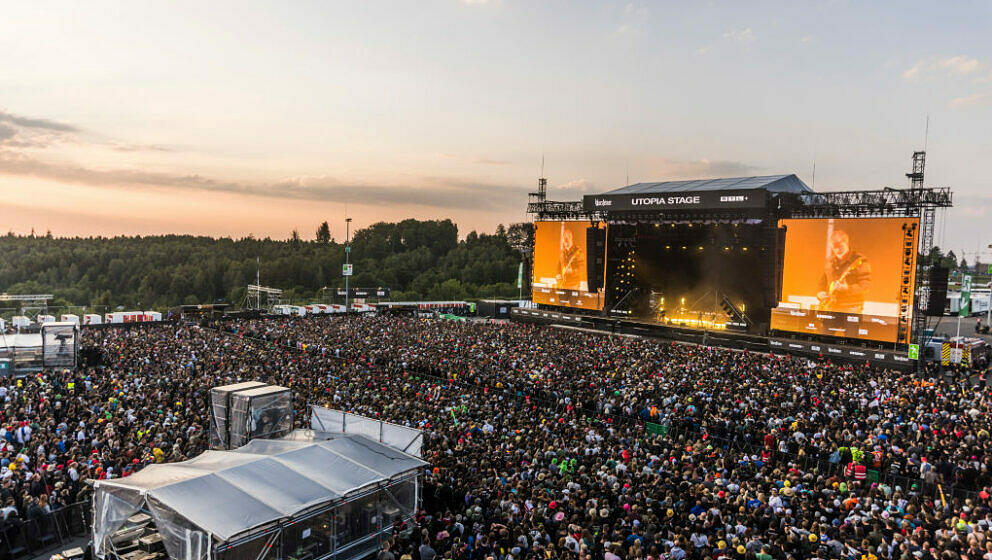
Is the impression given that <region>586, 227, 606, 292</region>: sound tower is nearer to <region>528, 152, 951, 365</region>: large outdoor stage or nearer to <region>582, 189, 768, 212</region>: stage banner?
<region>528, 152, 951, 365</region>: large outdoor stage

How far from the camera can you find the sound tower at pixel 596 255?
36.1 metres

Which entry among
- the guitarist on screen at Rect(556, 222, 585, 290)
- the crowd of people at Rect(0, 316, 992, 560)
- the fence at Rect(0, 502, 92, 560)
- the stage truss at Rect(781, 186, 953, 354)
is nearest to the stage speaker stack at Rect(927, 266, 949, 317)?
the stage truss at Rect(781, 186, 953, 354)

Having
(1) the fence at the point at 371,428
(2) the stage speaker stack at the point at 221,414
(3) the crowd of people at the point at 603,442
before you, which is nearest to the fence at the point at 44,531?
(3) the crowd of people at the point at 603,442

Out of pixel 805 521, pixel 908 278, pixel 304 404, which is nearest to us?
→ pixel 805 521

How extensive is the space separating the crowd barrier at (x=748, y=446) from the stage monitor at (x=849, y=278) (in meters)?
14.6

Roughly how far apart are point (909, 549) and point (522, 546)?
5.20 m

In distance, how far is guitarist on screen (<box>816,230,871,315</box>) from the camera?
26266 mm

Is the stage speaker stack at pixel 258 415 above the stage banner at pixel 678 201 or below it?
below

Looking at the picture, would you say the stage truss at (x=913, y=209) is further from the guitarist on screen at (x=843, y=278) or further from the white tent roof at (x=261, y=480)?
the white tent roof at (x=261, y=480)

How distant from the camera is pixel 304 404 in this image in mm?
17031

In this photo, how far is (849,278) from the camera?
26.7 m

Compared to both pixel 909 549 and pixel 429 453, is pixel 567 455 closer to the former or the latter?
pixel 429 453

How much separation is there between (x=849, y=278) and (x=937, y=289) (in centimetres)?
320

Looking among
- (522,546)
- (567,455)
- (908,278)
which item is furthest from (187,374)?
(908,278)
